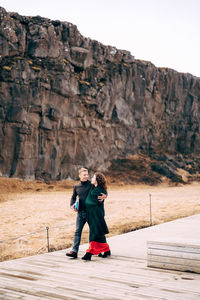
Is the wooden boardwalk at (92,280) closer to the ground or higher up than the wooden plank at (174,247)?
closer to the ground

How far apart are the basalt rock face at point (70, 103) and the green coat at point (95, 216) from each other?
28077mm

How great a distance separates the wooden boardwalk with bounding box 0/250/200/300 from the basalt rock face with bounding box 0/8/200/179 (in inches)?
1120

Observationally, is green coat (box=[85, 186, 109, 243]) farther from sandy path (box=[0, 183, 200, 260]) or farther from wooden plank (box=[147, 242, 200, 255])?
sandy path (box=[0, 183, 200, 260])

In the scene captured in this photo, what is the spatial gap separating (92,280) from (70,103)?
112ft

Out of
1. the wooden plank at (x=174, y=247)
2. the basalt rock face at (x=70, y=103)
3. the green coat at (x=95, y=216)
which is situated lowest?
the wooden plank at (x=174, y=247)

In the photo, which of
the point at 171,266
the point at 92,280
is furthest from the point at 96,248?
the point at 171,266

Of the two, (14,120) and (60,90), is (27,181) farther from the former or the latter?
(60,90)

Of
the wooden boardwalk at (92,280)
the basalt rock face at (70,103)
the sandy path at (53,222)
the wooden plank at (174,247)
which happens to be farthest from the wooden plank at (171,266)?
the basalt rock face at (70,103)

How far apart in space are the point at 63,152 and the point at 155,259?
32339 millimetres

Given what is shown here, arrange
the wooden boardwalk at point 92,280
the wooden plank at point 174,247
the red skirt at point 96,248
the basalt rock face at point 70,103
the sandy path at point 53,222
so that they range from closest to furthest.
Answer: the wooden boardwalk at point 92,280, the wooden plank at point 174,247, the red skirt at point 96,248, the sandy path at point 53,222, the basalt rock face at point 70,103

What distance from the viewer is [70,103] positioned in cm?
3822

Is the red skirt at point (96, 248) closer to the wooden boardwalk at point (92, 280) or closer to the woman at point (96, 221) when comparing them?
the woman at point (96, 221)

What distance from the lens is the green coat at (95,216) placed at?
6176mm

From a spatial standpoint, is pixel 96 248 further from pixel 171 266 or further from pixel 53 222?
pixel 53 222
